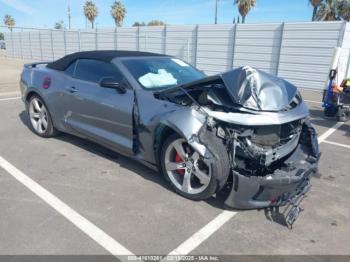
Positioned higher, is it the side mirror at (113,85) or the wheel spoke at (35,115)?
the side mirror at (113,85)

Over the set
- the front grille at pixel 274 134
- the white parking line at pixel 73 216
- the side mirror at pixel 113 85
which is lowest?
the white parking line at pixel 73 216

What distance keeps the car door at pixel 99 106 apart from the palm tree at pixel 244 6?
28.0m

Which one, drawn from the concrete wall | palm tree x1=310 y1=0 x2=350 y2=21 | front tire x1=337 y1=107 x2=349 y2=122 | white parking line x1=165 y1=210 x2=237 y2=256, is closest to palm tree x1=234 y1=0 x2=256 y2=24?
palm tree x1=310 y1=0 x2=350 y2=21

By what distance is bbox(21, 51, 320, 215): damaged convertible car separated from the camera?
300 cm

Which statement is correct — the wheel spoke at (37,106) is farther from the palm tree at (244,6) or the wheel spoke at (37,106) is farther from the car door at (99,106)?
the palm tree at (244,6)

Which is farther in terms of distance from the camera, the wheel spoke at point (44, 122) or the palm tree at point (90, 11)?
the palm tree at point (90, 11)

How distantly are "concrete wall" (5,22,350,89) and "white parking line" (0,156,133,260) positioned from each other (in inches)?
396

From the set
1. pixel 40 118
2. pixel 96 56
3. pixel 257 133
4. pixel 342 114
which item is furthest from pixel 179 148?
pixel 342 114

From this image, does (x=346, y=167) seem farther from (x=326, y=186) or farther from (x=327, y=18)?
(x=327, y=18)

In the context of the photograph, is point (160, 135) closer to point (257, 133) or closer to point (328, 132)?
point (257, 133)

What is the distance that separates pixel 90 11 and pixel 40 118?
48577mm

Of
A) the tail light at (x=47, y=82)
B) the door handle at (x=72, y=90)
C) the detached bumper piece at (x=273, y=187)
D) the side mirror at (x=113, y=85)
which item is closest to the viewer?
the detached bumper piece at (x=273, y=187)

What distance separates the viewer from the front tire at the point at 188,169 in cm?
307

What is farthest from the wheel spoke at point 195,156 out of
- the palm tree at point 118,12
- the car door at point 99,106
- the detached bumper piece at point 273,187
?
the palm tree at point 118,12
